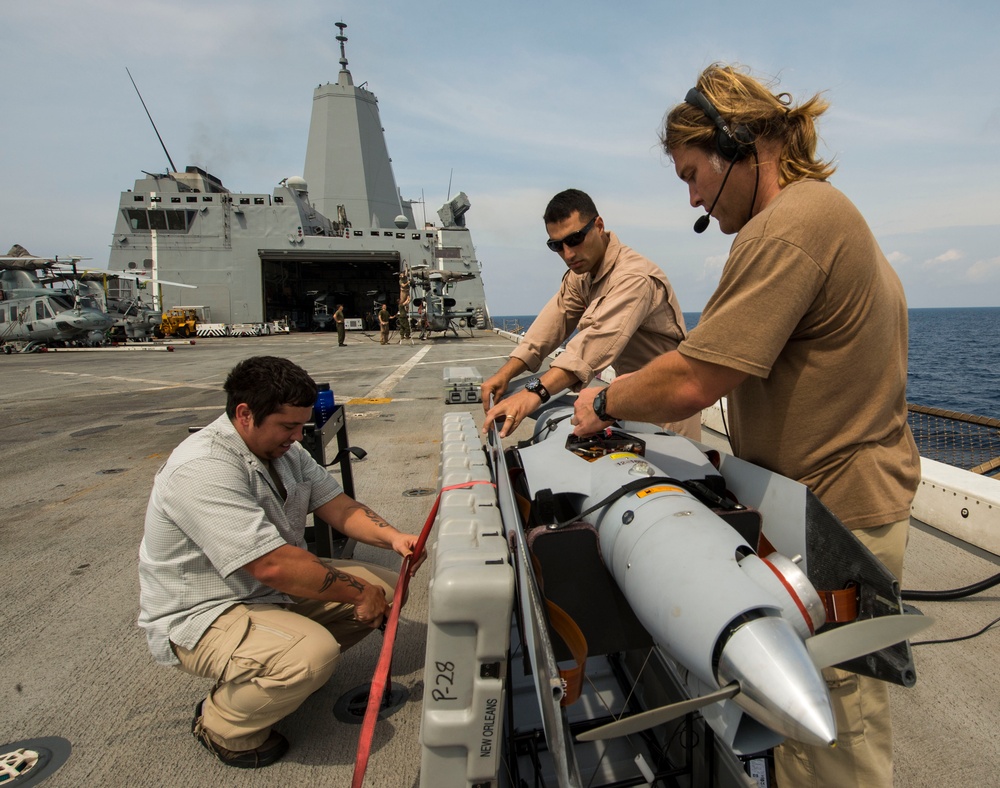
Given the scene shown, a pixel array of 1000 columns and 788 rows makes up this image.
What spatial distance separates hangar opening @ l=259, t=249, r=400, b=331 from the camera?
1335 inches

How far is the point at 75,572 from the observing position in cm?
362

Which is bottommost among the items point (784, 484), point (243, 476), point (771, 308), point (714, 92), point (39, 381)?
point (39, 381)

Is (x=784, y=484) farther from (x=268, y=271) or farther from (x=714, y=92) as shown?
(x=268, y=271)

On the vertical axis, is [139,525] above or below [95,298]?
below

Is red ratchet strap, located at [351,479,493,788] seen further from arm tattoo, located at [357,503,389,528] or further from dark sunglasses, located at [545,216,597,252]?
dark sunglasses, located at [545,216,597,252]

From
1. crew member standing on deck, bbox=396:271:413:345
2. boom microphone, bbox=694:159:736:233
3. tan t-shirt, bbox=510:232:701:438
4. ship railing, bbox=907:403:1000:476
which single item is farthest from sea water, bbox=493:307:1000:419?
boom microphone, bbox=694:159:736:233

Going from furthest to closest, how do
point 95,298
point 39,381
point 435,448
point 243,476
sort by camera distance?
point 95,298, point 39,381, point 435,448, point 243,476

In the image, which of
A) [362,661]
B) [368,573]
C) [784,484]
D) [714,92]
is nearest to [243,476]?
[368,573]

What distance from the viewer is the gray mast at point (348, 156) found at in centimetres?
3366

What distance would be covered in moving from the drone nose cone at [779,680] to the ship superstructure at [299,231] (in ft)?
77.2

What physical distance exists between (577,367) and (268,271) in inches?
1311

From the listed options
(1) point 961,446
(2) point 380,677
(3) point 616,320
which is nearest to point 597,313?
(3) point 616,320

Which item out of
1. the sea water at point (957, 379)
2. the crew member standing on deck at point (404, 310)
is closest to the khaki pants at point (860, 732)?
the sea water at point (957, 379)

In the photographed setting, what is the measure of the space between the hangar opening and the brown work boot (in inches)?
1253
